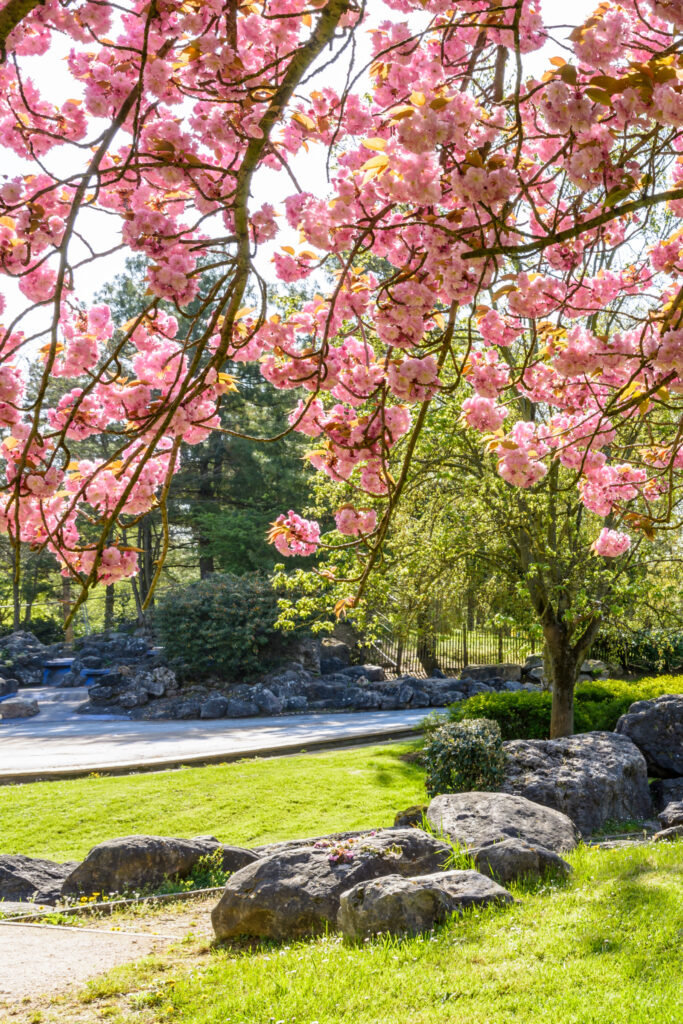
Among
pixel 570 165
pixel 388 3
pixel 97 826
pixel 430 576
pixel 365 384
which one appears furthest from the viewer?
pixel 430 576

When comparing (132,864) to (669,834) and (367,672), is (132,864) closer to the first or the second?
(669,834)

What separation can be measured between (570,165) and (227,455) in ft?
85.2

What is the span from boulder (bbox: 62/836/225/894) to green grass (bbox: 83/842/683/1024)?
1.73 m

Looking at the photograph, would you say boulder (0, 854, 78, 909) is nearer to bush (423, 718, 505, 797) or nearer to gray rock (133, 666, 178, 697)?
bush (423, 718, 505, 797)

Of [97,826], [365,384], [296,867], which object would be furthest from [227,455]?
[365,384]

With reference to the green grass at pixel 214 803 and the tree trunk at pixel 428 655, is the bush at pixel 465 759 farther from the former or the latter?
the tree trunk at pixel 428 655

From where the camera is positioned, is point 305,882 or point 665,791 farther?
point 665,791

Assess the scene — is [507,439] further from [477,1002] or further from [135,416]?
[477,1002]

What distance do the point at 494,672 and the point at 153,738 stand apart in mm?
9477

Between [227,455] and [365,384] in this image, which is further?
[227,455]

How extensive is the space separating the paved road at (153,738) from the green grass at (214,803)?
813 mm

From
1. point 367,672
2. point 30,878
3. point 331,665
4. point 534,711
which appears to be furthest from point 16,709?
point 30,878

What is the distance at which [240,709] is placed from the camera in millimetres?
16859

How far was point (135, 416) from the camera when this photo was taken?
2996 mm
